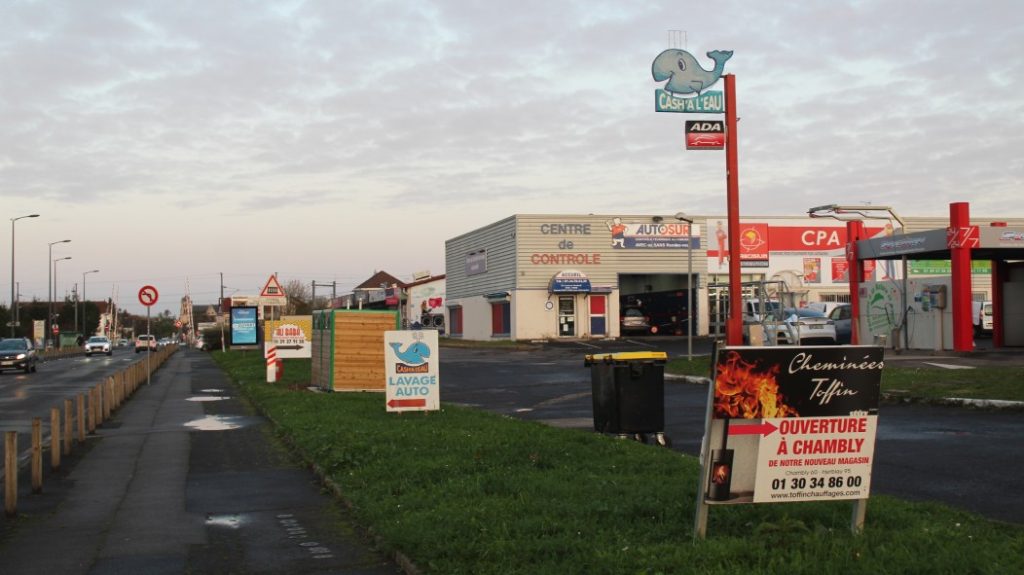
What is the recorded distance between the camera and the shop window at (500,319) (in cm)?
5729

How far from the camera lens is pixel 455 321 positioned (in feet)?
230

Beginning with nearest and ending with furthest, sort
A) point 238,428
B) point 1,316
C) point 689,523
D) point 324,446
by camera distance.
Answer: point 689,523 → point 324,446 → point 238,428 → point 1,316

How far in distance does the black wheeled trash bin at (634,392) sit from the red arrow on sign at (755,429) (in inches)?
241

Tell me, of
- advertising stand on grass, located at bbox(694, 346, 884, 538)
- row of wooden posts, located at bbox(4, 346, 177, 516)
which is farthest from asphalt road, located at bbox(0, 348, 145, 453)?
advertising stand on grass, located at bbox(694, 346, 884, 538)

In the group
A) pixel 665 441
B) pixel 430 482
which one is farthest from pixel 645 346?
pixel 430 482

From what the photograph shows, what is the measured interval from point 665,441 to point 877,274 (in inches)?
1816

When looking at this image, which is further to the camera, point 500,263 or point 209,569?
point 500,263

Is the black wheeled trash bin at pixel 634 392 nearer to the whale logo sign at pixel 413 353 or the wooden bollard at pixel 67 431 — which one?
the whale logo sign at pixel 413 353

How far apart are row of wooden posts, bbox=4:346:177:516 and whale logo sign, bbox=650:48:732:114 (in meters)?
13.3

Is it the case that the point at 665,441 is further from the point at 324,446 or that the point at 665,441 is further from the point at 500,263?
the point at 500,263

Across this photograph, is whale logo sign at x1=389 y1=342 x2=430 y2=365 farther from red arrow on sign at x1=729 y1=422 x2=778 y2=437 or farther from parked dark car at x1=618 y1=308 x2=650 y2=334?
parked dark car at x1=618 y1=308 x2=650 y2=334

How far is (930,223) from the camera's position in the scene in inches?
2309

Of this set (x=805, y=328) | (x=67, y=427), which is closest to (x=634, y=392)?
(x=67, y=427)

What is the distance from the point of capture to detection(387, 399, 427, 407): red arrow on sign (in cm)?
1634
